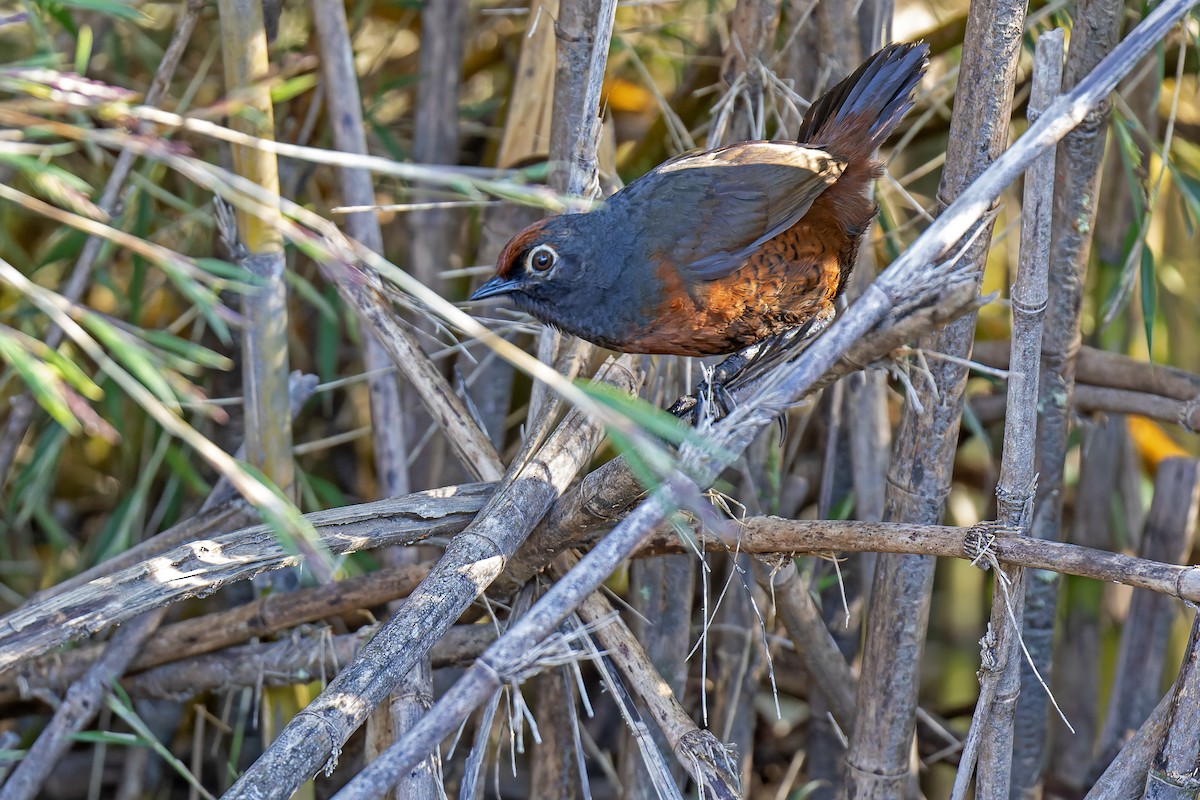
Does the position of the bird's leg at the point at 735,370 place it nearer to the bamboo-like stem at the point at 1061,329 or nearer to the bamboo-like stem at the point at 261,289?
the bamboo-like stem at the point at 1061,329

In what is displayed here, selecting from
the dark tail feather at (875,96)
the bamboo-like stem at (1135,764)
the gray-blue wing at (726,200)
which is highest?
the dark tail feather at (875,96)

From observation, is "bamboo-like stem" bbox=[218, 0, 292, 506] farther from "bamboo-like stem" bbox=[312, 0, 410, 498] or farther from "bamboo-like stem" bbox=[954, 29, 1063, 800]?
"bamboo-like stem" bbox=[954, 29, 1063, 800]

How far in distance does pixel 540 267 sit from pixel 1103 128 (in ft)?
3.96

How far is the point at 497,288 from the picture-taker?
2.37 metres

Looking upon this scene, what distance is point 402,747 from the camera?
1253mm

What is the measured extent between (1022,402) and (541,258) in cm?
107

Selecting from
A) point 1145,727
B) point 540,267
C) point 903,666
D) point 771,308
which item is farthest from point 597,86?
point 1145,727

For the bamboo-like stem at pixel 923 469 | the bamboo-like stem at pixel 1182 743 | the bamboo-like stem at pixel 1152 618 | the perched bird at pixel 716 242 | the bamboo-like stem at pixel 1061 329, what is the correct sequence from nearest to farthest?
the bamboo-like stem at pixel 1182 743
the bamboo-like stem at pixel 923 469
the bamboo-like stem at pixel 1061 329
the perched bird at pixel 716 242
the bamboo-like stem at pixel 1152 618

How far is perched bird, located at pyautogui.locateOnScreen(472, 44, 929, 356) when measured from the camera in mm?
2326

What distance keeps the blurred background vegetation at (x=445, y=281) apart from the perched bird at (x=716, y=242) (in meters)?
0.16

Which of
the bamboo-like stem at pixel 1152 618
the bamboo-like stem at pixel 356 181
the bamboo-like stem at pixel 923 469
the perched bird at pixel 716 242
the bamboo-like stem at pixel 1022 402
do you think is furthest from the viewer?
the bamboo-like stem at pixel 1152 618

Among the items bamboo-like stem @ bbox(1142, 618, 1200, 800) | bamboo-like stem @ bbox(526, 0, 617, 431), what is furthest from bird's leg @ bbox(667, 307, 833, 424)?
bamboo-like stem @ bbox(1142, 618, 1200, 800)

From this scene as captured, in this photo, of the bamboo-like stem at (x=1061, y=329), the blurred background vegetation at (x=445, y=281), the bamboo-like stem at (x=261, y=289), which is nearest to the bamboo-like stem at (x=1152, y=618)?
the blurred background vegetation at (x=445, y=281)

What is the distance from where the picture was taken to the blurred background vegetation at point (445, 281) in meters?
2.69
